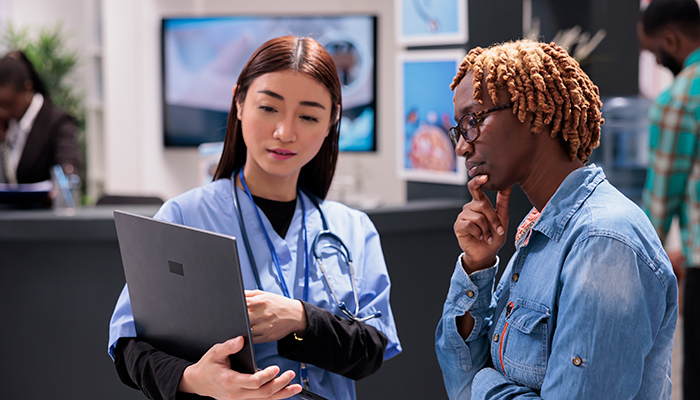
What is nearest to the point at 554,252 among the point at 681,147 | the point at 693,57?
the point at 681,147

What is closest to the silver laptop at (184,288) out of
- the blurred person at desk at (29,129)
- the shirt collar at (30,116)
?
the blurred person at desk at (29,129)

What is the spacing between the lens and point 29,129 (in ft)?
12.1

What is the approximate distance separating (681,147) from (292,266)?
1672 mm

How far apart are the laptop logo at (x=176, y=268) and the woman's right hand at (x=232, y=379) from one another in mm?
147

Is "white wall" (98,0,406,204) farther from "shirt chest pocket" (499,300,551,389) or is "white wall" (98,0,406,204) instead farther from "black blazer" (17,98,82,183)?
"shirt chest pocket" (499,300,551,389)

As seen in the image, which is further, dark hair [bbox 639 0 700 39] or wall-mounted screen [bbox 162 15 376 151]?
wall-mounted screen [bbox 162 15 376 151]

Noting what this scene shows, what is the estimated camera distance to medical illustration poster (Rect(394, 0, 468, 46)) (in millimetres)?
2938

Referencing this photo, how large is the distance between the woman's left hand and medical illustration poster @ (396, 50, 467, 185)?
1.79m

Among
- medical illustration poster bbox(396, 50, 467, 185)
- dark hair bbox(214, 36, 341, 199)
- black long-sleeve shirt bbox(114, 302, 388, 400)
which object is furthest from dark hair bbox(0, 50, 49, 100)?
black long-sleeve shirt bbox(114, 302, 388, 400)

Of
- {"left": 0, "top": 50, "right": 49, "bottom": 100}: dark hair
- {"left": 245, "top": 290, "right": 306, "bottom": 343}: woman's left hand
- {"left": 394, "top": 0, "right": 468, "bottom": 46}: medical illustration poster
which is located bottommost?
{"left": 245, "top": 290, "right": 306, "bottom": 343}: woman's left hand

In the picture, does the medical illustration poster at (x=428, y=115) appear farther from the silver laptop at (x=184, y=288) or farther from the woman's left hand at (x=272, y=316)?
the silver laptop at (x=184, y=288)

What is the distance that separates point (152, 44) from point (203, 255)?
4.85 meters

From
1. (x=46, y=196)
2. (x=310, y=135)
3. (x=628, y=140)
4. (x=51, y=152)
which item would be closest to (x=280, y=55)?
(x=310, y=135)

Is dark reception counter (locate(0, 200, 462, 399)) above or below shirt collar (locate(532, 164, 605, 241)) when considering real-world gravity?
below
